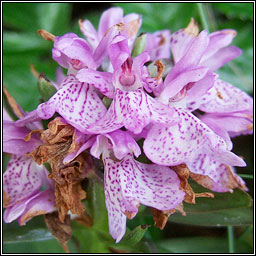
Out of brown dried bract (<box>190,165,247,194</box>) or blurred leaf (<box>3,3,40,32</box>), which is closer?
brown dried bract (<box>190,165,247,194</box>)

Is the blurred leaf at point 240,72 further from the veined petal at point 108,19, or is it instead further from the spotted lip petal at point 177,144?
the spotted lip petal at point 177,144

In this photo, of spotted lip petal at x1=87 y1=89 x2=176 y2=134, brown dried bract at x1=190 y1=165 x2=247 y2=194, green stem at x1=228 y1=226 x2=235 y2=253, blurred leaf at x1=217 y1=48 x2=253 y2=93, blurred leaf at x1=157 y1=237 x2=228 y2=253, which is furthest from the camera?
blurred leaf at x1=217 y1=48 x2=253 y2=93

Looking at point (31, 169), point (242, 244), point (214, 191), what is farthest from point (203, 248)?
point (31, 169)

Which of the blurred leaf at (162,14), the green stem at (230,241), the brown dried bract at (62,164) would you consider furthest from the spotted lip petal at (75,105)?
the blurred leaf at (162,14)

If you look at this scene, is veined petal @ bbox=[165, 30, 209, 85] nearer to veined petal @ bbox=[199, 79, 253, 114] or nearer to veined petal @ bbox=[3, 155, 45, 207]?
veined petal @ bbox=[199, 79, 253, 114]

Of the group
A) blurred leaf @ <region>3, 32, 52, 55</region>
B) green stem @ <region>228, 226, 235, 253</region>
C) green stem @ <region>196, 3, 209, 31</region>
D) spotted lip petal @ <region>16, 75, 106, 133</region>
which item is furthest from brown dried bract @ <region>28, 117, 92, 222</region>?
blurred leaf @ <region>3, 32, 52, 55</region>

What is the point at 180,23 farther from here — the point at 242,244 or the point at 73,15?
the point at 242,244
